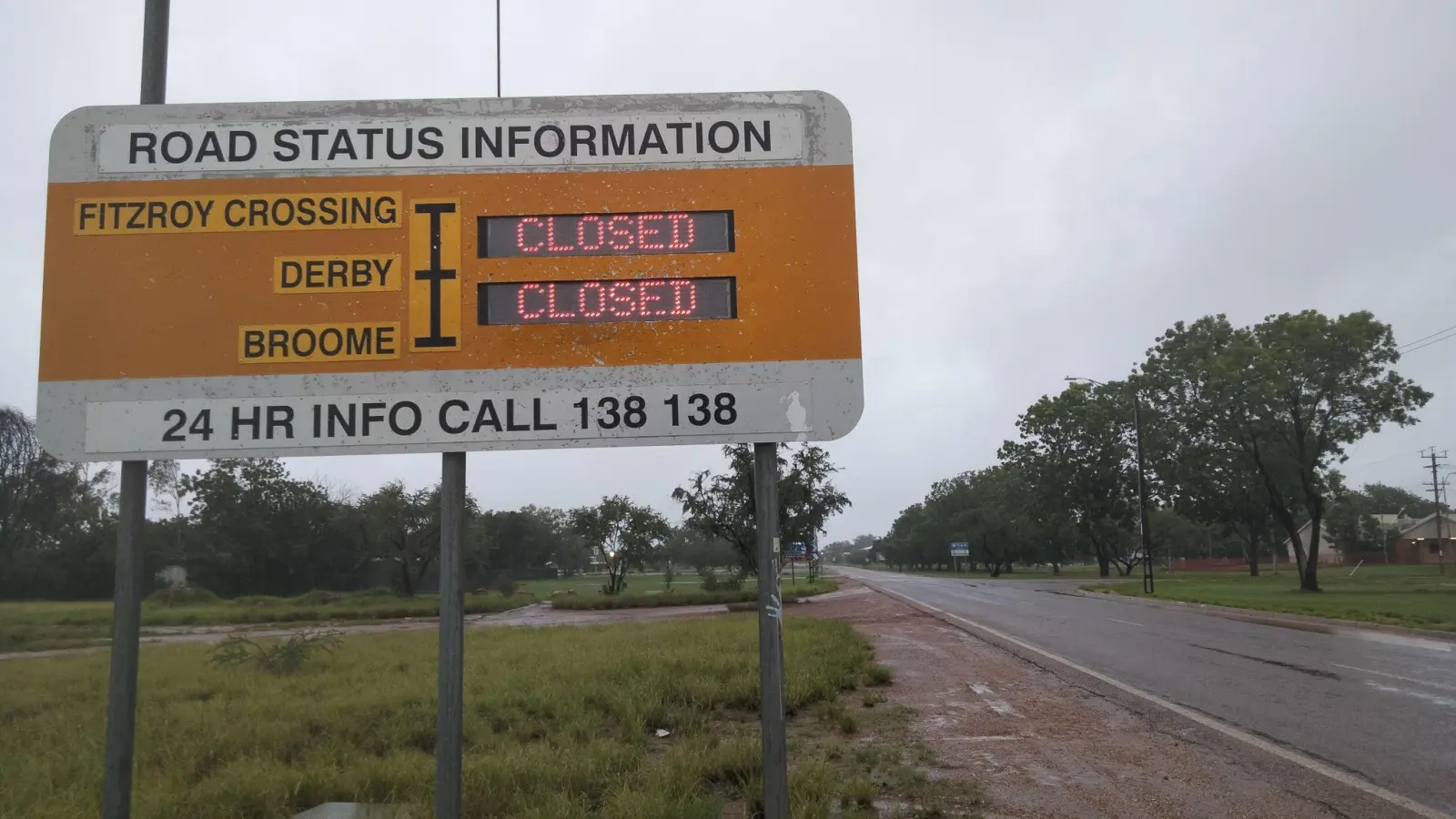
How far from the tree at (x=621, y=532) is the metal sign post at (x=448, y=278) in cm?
3790

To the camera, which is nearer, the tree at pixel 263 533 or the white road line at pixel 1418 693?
the white road line at pixel 1418 693

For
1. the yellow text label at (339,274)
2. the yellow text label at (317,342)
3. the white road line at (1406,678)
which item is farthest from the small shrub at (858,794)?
the white road line at (1406,678)

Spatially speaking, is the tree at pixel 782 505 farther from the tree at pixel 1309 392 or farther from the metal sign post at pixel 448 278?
the metal sign post at pixel 448 278

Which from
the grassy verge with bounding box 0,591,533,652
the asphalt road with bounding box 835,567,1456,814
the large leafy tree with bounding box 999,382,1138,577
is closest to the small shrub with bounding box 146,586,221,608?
the grassy verge with bounding box 0,591,533,652

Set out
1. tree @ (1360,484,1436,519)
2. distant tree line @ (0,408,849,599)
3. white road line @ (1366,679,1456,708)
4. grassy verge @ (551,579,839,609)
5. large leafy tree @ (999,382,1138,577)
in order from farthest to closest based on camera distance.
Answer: tree @ (1360,484,1436,519), large leafy tree @ (999,382,1138,577), grassy verge @ (551,579,839,609), distant tree line @ (0,408,849,599), white road line @ (1366,679,1456,708)

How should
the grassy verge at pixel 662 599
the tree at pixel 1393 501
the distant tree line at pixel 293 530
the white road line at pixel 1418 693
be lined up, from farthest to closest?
the tree at pixel 1393 501 < the grassy verge at pixel 662 599 < the distant tree line at pixel 293 530 < the white road line at pixel 1418 693

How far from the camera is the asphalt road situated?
24.3 feet

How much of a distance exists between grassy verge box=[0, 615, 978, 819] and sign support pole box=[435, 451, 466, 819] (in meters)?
1.12

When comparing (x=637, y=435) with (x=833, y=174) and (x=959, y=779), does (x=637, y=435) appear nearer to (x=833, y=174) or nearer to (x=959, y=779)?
(x=833, y=174)

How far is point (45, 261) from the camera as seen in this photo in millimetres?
4777

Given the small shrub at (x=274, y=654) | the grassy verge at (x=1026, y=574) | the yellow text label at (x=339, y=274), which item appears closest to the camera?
the yellow text label at (x=339, y=274)

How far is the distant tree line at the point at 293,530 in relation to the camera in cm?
2927

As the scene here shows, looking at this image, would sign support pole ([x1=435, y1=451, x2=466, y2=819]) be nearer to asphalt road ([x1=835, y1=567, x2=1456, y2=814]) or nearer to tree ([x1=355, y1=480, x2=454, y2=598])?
asphalt road ([x1=835, y1=567, x2=1456, y2=814])

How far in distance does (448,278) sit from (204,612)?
100 feet
